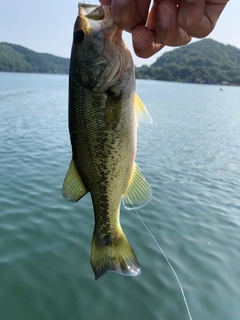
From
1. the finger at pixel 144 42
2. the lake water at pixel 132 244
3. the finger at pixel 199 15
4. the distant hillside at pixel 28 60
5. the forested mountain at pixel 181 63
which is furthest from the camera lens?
the distant hillside at pixel 28 60

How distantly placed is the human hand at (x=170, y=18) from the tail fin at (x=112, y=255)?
1.57 metres

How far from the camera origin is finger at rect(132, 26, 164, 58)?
75.3 inches

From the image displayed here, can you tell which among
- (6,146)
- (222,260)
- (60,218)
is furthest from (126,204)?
(6,146)

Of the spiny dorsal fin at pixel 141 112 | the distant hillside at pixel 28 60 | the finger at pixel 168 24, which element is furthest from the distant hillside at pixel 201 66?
the finger at pixel 168 24

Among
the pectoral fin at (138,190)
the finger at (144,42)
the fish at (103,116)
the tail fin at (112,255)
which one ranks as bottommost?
the tail fin at (112,255)

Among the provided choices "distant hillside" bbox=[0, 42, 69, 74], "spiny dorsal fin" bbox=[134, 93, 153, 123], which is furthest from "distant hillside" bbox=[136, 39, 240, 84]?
"spiny dorsal fin" bbox=[134, 93, 153, 123]

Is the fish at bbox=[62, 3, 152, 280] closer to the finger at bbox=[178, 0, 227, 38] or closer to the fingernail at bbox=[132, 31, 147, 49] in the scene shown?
the fingernail at bbox=[132, 31, 147, 49]

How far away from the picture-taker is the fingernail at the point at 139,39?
192 centimetres

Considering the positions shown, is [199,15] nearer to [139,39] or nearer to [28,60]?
[139,39]

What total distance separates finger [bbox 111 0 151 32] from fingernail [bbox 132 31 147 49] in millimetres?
56

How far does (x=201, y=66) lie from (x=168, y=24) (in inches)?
5912

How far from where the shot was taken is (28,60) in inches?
6427

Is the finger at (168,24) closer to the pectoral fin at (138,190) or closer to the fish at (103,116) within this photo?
the fish at (103,116)

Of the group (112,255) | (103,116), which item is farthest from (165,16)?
(112,255)
